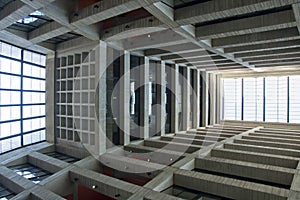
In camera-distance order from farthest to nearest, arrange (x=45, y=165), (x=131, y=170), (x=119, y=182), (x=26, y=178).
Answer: (x=45, y=165), (x=131, y=170), (x=26, y=178), (x=119, y=182)

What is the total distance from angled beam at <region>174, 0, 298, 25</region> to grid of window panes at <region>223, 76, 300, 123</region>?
Result: 20955mm

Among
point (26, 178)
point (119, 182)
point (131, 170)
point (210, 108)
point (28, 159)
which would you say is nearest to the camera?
point (119, 182)

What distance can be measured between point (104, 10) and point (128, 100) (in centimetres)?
784

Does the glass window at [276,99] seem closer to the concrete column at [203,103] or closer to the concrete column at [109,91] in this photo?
the concrete column at [203,103]

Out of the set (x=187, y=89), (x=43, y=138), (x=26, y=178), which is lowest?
(x=26, y=178)

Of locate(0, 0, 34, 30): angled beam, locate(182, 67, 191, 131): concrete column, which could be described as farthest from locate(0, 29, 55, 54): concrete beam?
locate(182, 67, 191, 131): concrete column

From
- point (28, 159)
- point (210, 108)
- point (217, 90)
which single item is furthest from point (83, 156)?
point (217, 90)

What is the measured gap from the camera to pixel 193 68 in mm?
23875

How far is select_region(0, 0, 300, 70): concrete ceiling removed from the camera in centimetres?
908

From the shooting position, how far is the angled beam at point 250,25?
9.87 metres

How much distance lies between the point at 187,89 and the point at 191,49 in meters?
7.91

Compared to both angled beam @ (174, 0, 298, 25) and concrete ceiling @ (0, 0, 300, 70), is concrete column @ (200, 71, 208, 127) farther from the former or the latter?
angled beam @ (174, 0, 298, 25)

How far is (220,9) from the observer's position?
8984 millimetres

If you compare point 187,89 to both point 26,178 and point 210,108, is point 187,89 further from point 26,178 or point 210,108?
point 26,178
